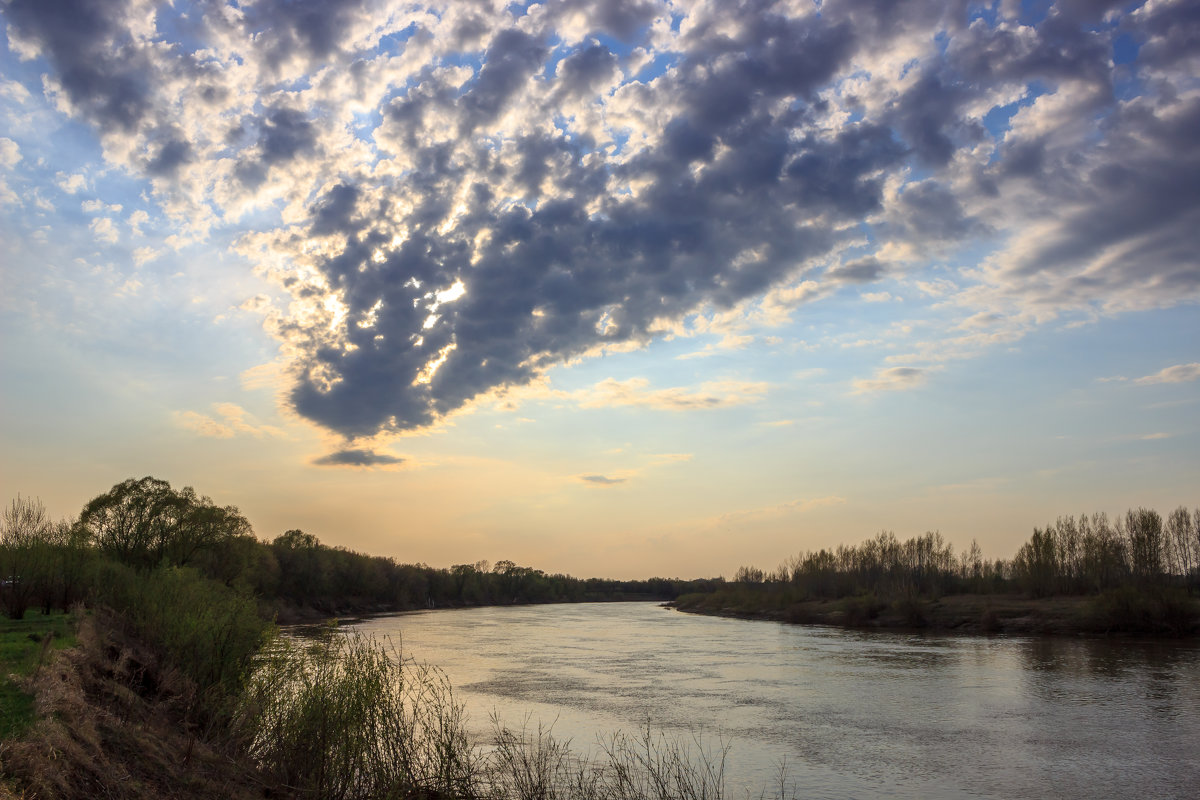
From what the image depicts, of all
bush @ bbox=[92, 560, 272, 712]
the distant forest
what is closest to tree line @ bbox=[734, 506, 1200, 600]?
the distant forest

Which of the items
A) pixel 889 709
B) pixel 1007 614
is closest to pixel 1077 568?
pixel 1007 614

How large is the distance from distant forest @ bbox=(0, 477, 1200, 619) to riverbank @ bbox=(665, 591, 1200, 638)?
3.27m

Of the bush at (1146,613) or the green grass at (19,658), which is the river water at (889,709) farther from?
the green grass at (19,658)

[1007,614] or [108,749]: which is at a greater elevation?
[108,749]

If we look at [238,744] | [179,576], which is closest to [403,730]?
[238,744]

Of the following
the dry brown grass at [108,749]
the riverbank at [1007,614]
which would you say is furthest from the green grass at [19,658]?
the riverbank at [1007,614]

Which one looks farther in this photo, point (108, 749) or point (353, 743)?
point (108, 749)

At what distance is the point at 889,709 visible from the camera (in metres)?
30.3

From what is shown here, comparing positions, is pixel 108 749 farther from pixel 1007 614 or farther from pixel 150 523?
pixel 1007 614

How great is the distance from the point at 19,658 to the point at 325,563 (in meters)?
107

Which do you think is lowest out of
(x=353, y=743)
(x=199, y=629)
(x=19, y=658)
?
(x=353, y=743)

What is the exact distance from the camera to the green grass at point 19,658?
42.9ft

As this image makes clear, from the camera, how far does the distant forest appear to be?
4100cm

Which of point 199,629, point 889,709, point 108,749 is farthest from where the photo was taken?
point 889,709
